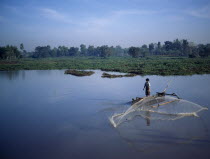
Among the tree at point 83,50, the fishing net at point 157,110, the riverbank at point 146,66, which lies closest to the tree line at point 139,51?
the tree at point 83,50

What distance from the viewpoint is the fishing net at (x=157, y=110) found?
7188 millimetres

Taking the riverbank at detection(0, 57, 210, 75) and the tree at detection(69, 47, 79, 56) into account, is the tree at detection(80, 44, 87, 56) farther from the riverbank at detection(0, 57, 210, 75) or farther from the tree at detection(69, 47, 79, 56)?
the riverbank at detection(0, 57, 210, 75)

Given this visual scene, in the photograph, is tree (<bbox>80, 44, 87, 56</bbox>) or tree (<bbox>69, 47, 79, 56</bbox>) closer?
tree (<bbox>69, 47, 79, 56</bbox>)

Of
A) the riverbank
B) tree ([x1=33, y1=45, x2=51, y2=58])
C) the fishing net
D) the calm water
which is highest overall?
tree ([x1=33, y1=45, x2=51, y2=58])

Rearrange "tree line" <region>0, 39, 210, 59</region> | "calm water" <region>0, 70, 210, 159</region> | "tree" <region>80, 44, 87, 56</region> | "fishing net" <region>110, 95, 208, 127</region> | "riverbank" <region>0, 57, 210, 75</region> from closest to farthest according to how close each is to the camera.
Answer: "calm water" <region>0, 70, 210, 159</region>
"fishing net" <region>110, 95, 208, 127</region>
"riverbank" <region>0, 57, 210, 75</region>
"tree line" <region>0, 39, 210, 59</region>
"tree" <region>80, 44, 87, 56</region>

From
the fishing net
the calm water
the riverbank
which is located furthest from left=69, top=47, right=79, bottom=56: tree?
the fishing net

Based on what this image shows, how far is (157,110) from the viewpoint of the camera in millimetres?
7555

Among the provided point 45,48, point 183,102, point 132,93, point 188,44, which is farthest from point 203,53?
point 45,48

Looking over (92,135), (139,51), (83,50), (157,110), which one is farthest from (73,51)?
(92,135)

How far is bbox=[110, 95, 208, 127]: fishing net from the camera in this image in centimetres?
719

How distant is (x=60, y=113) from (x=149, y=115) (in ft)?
13.1

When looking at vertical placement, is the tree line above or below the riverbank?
above

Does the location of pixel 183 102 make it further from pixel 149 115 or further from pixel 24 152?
pixel 24 152

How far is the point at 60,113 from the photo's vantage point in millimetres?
8961
